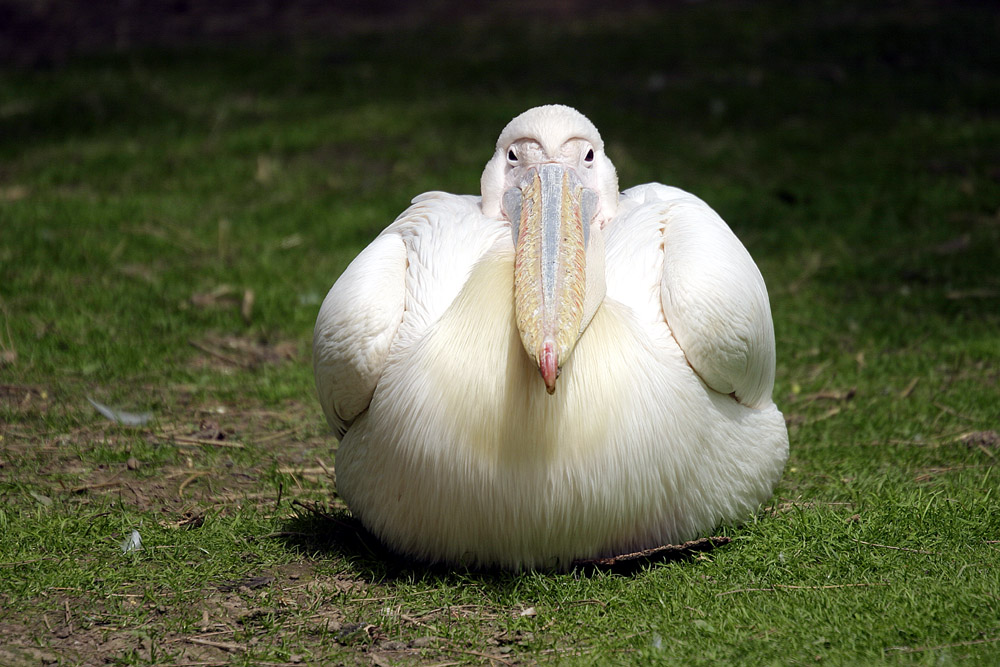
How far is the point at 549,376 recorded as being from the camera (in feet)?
8.54

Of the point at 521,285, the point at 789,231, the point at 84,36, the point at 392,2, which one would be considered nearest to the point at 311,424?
the point at 521,285

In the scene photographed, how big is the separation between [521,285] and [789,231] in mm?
3720

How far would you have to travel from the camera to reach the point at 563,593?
293cm

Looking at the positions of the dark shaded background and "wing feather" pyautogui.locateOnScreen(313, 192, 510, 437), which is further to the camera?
the dark shaded background

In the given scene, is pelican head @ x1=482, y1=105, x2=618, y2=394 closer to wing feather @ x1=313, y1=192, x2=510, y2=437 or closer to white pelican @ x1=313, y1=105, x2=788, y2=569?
white pelican @ x1=313, y1=105, x2=788, y2=569

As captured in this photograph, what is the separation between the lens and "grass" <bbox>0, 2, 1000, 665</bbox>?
2807mm

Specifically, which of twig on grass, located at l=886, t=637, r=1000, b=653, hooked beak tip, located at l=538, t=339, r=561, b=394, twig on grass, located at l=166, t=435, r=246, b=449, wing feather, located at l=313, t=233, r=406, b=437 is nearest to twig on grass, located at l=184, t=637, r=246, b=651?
wing feather, located at l=313, t=233, r=406, b=437

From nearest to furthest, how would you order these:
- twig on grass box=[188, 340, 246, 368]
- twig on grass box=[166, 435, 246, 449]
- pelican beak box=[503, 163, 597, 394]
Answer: pelican beak box=[503, 163, 597, 394]
twig on grass box=[166, 435, 246, 449]
twig on grass box=[188, 340, 246, 368]

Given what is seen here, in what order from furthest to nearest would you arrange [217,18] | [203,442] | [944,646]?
[217,18] → [203,442] → [944,646]

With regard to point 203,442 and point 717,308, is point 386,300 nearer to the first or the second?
point 717,308

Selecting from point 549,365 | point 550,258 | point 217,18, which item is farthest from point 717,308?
point 217,18

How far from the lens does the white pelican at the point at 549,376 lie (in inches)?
111

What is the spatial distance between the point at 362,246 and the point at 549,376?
11.8 ft

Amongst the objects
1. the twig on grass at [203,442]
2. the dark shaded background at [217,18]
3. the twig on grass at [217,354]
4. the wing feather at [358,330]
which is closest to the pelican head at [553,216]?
the wing feather at [358,330]
